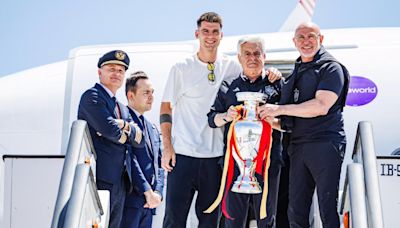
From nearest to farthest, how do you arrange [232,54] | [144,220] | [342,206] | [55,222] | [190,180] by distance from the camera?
[55,222] < [342,206] < [190,180] < [144,220] < [232,54]

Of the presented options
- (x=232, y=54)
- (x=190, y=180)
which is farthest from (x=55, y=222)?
(x=232, y=54)

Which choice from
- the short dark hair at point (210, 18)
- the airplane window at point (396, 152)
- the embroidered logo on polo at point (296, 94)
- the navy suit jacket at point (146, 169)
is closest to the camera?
the embroidered logo on polo at point (296, 94)

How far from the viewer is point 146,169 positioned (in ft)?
17.7

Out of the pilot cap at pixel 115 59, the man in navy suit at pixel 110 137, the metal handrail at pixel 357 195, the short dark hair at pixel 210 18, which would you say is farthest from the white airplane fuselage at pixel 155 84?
the metal handrail at pixel 357 195

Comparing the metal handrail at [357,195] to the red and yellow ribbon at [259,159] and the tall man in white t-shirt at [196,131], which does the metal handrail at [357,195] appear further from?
the tall man in white t-shirt at [196,131]

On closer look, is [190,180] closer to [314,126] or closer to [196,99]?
[196,99]

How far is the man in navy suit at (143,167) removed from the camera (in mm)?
5246

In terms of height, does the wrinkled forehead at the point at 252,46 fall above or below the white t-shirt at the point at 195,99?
above

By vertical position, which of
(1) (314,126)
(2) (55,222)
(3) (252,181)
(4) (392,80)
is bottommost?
(2) (55,222)

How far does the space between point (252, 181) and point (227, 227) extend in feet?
1.46

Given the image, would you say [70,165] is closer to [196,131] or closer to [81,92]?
[196,131]

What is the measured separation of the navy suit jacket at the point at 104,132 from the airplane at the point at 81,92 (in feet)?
2.11

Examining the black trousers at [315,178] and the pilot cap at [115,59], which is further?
the pilot cap at [115,59]

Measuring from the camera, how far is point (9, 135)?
6.67 metres
